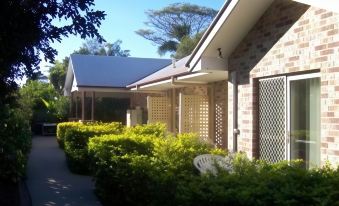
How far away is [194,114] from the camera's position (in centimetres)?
1545

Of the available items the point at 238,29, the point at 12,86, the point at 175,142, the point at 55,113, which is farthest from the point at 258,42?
the point at 55,113

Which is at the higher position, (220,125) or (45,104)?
(45,104)

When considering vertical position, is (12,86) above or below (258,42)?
below

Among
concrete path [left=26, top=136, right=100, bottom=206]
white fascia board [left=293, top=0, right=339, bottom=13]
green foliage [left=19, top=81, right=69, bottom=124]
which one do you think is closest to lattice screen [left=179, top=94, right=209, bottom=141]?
concrete path [left=26, top=136, right=100, bottom=206]

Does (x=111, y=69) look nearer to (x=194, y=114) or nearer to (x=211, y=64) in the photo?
(x=194, y=114)

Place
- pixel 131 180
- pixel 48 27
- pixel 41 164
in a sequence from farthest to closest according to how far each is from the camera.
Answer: pixel 41 164 < pixel 131 180 < pixel 48 27

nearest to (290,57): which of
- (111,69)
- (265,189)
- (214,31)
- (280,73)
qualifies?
(280,73)

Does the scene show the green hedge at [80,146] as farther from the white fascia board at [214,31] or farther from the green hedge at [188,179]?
the white fascia board at [214,31]

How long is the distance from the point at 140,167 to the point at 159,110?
39.9 feet

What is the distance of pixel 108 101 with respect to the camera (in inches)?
1179

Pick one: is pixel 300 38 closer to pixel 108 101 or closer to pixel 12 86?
pixel 12 86

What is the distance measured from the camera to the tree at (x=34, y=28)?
5.03 m

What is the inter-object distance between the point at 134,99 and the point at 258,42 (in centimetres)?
1897

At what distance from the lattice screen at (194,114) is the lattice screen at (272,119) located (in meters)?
5.89
